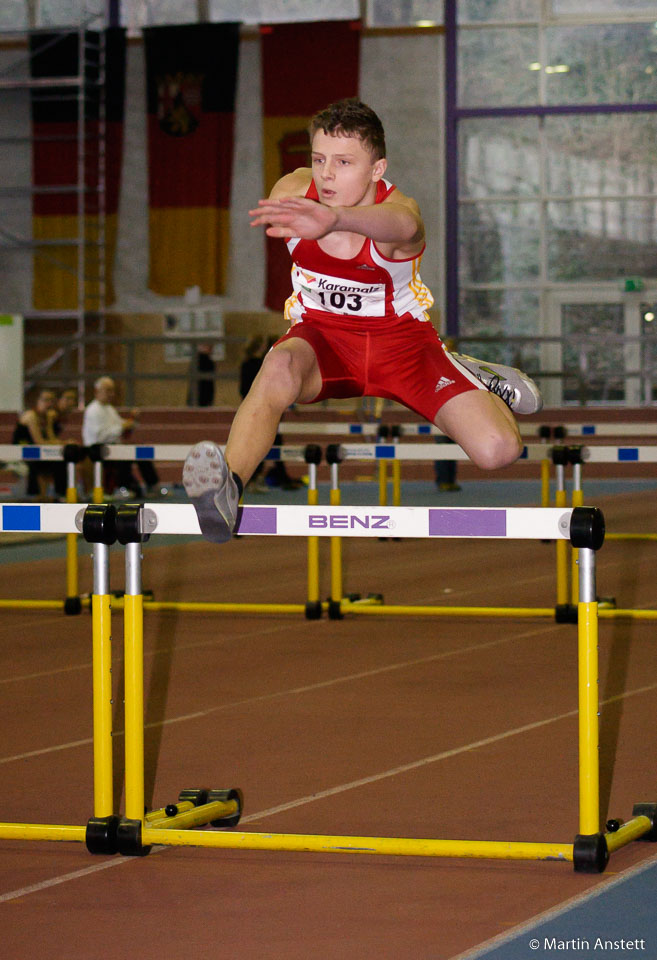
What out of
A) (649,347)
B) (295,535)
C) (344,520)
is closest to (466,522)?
(344,520)

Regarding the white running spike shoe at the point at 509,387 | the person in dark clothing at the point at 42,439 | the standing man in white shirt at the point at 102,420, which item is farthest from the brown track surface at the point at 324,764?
the standing man in white shirt at the point at 102,420

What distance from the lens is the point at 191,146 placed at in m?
27.0

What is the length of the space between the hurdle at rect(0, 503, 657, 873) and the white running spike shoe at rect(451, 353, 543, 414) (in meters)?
1.28

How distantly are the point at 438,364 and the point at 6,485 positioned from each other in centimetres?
1608

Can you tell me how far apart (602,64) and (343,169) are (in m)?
23.5

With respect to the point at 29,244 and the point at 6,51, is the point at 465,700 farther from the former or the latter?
the point at 6,51

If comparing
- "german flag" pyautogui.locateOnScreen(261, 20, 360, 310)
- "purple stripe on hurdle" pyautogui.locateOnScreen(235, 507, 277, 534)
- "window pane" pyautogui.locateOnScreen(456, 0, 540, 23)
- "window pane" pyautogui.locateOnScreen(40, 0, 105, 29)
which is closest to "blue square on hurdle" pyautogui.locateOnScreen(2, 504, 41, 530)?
"purple stripe on hurdle" pyautogui.locateOnScreen(235, 507, 277, 534)

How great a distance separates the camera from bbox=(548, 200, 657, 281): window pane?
87.7 feet

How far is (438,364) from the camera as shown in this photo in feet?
16.0

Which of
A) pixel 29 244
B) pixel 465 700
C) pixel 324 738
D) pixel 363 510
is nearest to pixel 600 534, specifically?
pixel 363 510

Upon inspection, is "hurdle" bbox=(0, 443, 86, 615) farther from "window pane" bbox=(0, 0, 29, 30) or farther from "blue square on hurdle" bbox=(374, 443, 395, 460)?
"window pane" bbox=(0, 0, 29, 30)

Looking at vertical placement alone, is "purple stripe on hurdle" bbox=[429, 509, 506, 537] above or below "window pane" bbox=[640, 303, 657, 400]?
below

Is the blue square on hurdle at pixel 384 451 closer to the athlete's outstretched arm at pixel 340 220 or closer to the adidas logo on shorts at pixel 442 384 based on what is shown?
the adidas logo on shorts at pixel 442 384

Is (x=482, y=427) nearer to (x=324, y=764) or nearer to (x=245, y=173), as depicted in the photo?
(x=324, y=764)
